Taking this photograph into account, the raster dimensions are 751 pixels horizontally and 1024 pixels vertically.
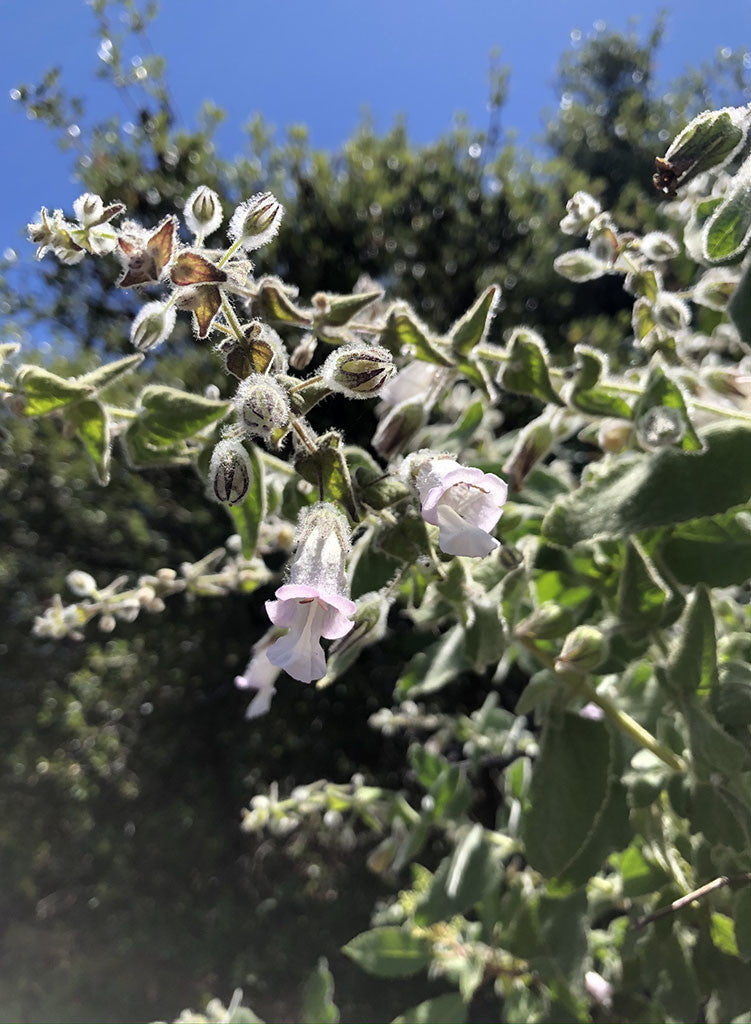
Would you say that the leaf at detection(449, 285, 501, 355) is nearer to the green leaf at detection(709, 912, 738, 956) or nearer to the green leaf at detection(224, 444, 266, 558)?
the green leaf at detection(224, 444, 266, 558)

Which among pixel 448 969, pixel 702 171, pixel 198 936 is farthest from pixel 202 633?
pixel 702 171

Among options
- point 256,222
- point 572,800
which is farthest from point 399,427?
point 572,800

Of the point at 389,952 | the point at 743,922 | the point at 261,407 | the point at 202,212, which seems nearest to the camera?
the point at 261,407

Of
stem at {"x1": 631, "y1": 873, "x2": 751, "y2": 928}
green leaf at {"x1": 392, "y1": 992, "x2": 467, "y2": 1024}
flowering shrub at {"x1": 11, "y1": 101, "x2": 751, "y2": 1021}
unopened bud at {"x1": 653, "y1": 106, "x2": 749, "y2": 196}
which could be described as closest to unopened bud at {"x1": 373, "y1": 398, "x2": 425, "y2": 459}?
flowering shrub at {"x1": 11, "y1": 101, "x2": 751, "y2": 1021}

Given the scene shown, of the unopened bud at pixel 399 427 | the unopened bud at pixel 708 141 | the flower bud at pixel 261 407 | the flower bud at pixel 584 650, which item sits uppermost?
the unopened bud at pixel 708 141

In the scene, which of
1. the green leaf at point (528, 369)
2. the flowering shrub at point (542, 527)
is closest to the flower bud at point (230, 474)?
the flowering shrub at point (542, 527)

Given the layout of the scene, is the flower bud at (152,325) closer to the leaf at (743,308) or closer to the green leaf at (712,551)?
the leaf at (743,308)

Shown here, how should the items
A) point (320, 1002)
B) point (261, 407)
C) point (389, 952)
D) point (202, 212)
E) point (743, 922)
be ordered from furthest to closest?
point (389, 952), point (320, 1002), point (743, 922), point (202, 212), point (261, 407)

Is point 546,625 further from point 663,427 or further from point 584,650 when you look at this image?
point 663,427
